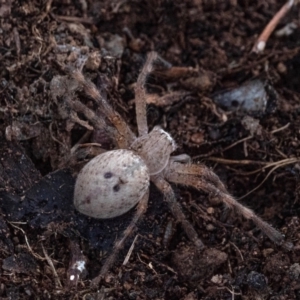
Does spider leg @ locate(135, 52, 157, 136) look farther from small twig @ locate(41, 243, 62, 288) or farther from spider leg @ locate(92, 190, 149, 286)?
small twig @ locate(41, 243, 62, 288)

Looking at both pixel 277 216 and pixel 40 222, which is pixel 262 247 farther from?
pixel 40 222

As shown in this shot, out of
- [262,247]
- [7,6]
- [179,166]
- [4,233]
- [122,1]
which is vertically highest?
[7,6]

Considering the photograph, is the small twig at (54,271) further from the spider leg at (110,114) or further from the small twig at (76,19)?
the small twig at (76,19)

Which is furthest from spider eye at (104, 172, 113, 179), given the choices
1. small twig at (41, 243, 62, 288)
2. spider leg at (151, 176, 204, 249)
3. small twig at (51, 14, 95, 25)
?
small twig at (51, 14, 95, 25)

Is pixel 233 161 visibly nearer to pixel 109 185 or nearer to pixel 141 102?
pixel 141 102

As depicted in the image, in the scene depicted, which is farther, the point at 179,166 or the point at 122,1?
the point at 122,1

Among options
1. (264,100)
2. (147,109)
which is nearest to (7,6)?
(147,109)

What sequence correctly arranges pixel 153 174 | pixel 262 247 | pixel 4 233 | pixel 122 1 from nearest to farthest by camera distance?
pixel 4 233, pixel 262 247, pixel 153 174, pixel 122 1
